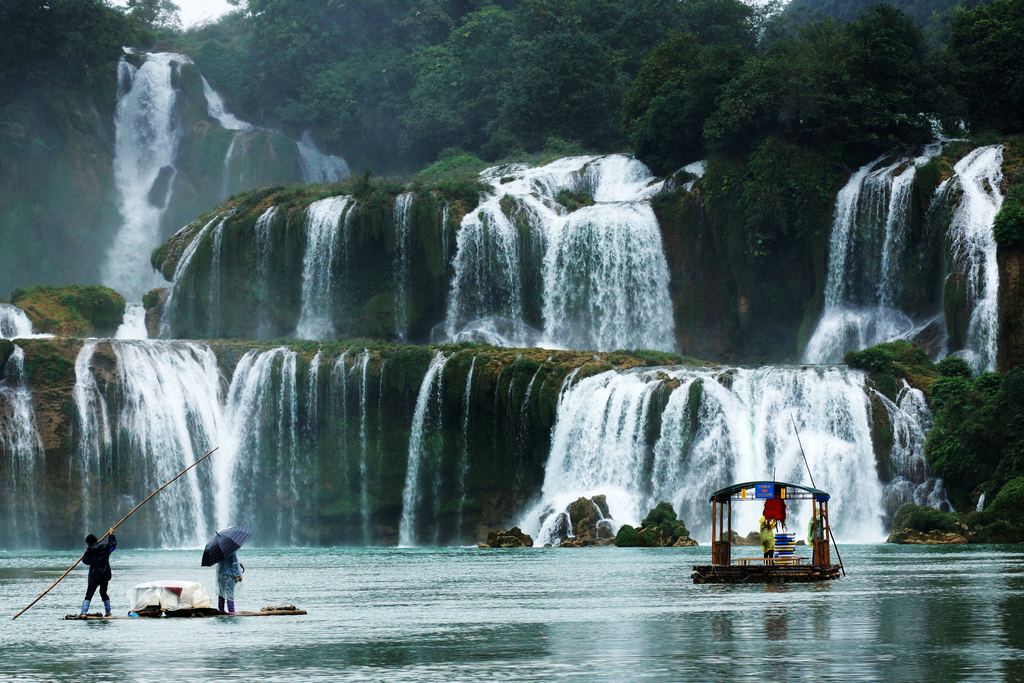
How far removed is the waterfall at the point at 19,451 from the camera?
6938 centimetres

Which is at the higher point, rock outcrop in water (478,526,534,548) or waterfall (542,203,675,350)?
waterfall (542,203,675,350)

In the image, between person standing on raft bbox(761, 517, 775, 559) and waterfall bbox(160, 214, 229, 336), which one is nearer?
person standing on raft bbox(761, 517, 775, 559)

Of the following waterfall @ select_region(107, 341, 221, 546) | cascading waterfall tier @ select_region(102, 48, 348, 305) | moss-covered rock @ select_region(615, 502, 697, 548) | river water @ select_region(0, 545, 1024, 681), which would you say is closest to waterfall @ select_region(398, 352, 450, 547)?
waterfall @ select_region(107, 341, 221, 546)

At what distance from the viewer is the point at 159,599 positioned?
32.8 meters

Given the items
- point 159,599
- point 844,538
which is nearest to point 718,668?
point 159,599

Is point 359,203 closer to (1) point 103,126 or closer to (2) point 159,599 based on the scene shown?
(1) point 103,126

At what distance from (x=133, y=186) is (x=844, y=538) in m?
63.9

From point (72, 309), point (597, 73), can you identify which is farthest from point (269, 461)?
point (597, 73)

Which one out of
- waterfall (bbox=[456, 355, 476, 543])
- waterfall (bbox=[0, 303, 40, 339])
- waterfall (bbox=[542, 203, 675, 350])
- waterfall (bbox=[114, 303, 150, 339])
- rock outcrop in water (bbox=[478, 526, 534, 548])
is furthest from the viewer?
waterfall (bbox=[114, 303, 150, 339])

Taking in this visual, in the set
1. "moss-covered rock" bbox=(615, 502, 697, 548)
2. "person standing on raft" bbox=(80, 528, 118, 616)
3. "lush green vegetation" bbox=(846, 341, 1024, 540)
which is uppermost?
"lush green vegetation" bbox=(846, 341, 1024, 540)

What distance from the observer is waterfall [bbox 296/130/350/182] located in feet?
380

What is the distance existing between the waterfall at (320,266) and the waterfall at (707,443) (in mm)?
18216

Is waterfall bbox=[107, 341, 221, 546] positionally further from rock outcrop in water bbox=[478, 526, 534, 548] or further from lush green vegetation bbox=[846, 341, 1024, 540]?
lush green vegetation bbox=[846, 341, 1024, 540]

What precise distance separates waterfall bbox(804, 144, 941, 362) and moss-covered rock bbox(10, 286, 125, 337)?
3317 centimetres
